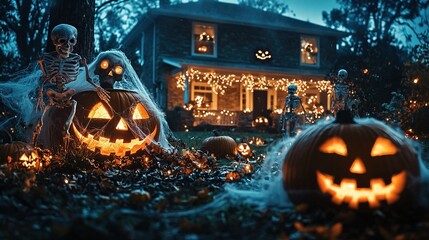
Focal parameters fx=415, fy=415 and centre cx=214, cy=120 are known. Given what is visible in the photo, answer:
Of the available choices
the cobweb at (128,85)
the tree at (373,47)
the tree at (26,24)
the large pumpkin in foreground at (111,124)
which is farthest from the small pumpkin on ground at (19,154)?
the tree at (26,24)

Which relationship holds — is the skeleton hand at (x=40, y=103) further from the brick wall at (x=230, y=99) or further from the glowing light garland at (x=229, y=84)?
the brick wall at (x=230, y=99)

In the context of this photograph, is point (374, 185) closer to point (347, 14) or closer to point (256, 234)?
point (256, 234)

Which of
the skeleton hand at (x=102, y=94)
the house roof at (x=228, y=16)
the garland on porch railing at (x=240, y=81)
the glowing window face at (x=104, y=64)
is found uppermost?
the house roof at (x=228, y=16)

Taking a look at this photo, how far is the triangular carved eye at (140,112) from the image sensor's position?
18.4 ft

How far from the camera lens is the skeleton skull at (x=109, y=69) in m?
5.57

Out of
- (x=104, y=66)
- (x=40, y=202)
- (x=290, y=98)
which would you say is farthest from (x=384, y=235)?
(x=290, y=98)

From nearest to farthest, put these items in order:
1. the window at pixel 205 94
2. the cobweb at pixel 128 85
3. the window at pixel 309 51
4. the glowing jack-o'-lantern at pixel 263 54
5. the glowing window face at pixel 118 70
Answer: the cobweb at pixel 128 85 < the glowing window face at pixel 118 70 < the window at pixel 205 94 < the glowing jack-o'-lantern at pixel 263 54 < the window at pixel 309 51

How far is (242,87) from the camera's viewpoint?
2038cm

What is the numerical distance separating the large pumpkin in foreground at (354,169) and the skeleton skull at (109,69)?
341 centimetres

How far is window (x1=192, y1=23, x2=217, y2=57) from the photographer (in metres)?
19.6

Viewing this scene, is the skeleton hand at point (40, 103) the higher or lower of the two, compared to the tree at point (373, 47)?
lower

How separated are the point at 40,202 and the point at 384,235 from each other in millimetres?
2207

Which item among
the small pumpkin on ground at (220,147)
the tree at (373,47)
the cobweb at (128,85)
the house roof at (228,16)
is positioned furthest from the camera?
the house roof at (228,16)

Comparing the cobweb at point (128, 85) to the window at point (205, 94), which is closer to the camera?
the cobweb at point (128, 85)
